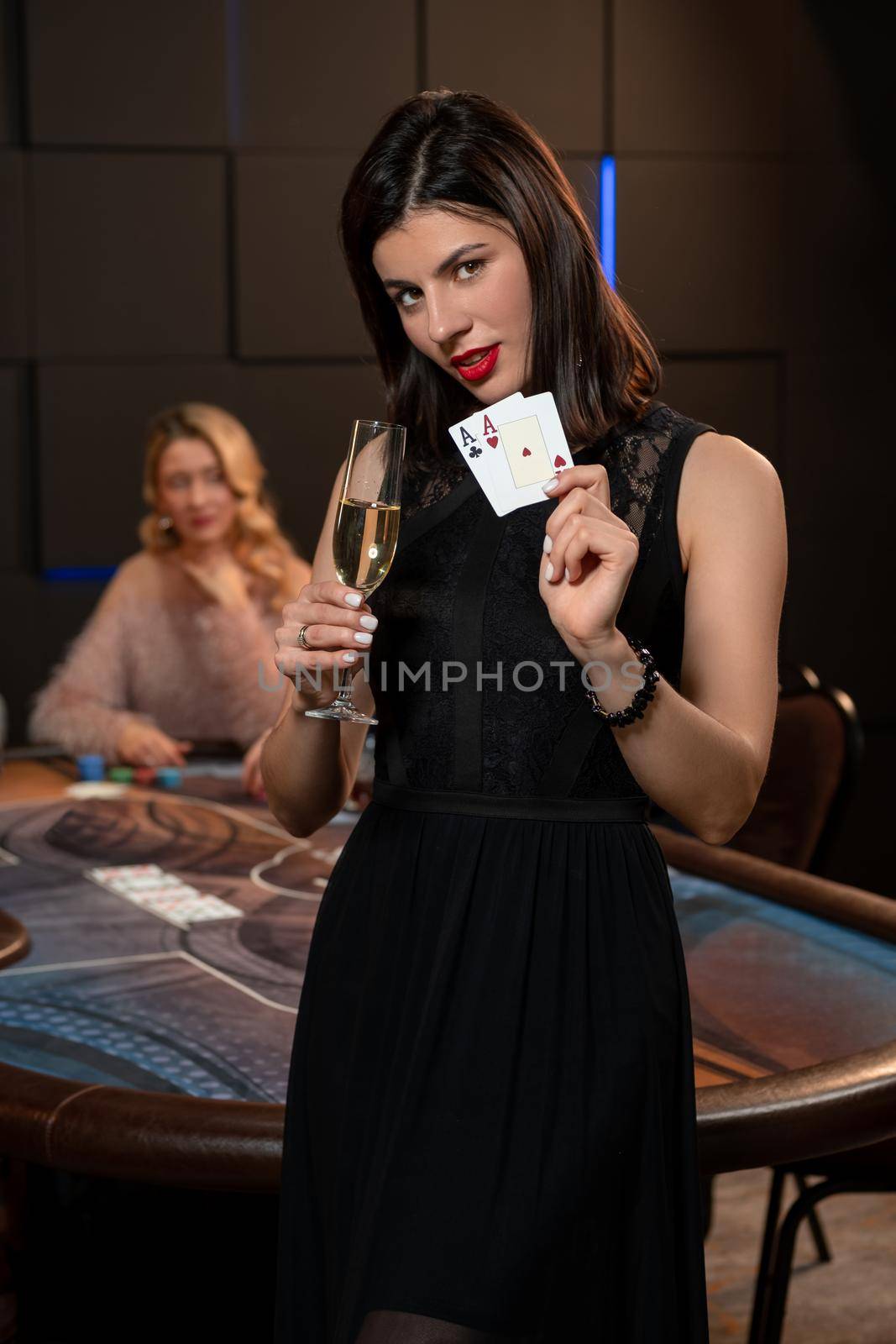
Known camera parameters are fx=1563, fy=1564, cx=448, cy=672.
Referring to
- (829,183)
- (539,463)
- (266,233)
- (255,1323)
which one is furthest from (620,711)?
(829,183)

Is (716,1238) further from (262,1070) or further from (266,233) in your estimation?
(266,233)

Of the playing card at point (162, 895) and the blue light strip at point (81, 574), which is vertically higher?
the blue light strip at point (81, 574)

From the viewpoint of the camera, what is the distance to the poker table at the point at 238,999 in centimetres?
144

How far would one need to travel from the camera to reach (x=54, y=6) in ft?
14.4

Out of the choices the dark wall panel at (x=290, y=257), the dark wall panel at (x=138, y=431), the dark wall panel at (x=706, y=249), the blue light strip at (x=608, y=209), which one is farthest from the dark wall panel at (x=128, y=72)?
the dark wall panel at (x=706, y=249)

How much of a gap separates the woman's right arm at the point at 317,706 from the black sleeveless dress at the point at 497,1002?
5cm

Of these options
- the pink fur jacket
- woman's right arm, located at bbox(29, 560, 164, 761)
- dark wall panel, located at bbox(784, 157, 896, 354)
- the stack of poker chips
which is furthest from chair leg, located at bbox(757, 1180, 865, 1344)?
dark wall panel, located at bbox(784, 157, 896, 354)

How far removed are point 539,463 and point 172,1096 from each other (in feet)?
2.26

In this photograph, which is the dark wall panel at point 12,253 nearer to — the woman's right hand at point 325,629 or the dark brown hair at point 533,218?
the dark brown hair at point 533,218

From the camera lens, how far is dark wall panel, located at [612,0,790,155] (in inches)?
196

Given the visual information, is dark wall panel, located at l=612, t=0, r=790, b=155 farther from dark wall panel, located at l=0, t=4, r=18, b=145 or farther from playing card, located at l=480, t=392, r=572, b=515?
playing card, located at l=480, t=392, r=572, b=515

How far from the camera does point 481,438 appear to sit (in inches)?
51.3

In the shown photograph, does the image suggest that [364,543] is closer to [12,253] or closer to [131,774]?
[131,774]

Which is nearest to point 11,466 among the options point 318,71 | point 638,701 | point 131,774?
point 318,71
